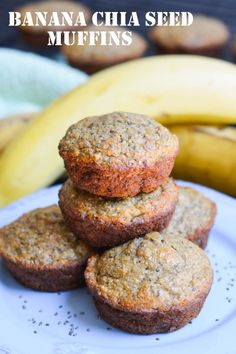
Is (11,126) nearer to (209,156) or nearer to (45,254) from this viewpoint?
(209,156)

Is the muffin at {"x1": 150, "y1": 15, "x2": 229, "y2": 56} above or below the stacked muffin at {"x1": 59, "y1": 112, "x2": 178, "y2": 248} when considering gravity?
below

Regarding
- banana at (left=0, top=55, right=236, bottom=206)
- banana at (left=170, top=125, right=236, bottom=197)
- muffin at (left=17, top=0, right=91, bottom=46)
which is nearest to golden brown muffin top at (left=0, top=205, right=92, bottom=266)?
banana at (left=0, top=55, right=236, bottom=206)

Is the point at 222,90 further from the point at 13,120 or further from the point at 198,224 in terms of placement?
the point at 13,120

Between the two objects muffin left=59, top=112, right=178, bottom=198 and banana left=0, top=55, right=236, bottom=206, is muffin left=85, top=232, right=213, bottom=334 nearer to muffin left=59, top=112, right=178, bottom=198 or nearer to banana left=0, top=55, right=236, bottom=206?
muffin left=59, top=112, right=178, bottom=198

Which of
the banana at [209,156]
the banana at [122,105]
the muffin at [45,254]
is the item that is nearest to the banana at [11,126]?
the banana at [122,105]

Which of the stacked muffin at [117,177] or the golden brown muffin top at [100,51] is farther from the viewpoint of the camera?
the golden brown muffin top at [100,51]

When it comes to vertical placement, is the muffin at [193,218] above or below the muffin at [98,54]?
above

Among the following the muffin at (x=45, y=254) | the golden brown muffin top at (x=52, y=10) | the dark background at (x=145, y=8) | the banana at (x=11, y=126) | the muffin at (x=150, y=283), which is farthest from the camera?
the dark background at (x=145, y=8)

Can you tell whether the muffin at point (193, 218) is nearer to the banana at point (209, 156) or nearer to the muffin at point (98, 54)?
the banana at point (209, 156)

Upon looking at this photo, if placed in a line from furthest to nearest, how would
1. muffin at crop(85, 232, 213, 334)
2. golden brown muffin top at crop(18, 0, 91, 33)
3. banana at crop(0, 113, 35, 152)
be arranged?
1. golden brown muffin top at crop(18, 0, 91, 33)
2. banana at crop(0, 113, 35, 152)
3. muffin at crop(85, 232, 213, 334)
